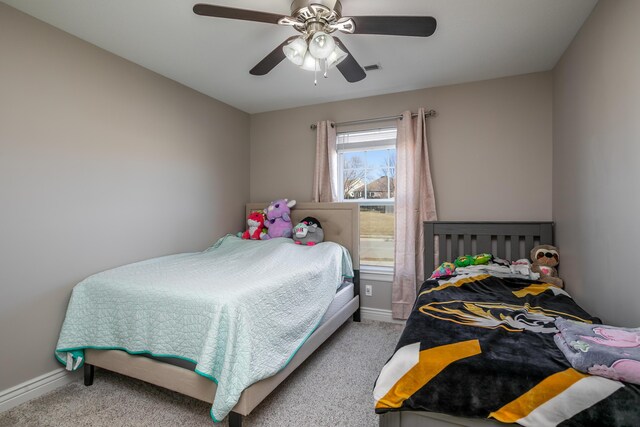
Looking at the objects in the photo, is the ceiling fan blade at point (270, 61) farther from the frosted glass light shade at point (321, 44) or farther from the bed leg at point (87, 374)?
the bed leg at point (87, 374)

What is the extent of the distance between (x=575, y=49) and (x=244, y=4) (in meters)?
2.24

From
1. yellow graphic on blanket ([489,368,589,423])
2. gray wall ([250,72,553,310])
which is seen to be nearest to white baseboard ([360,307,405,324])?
gray wall ([250,72,553,310])

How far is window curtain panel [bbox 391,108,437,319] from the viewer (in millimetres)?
2912

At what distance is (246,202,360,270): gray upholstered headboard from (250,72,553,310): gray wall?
469 millimetres

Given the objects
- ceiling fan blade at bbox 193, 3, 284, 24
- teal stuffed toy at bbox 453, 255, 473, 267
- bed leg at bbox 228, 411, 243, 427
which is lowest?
bed leg at bbox 228, 411, 243, 427

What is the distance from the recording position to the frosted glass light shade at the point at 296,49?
1646mm

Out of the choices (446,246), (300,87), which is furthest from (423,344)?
(300,87)

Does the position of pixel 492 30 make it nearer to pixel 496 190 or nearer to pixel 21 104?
pixel 496 190

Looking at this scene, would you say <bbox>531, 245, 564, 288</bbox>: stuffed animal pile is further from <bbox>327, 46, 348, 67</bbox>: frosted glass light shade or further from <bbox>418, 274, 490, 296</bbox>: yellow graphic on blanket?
<bbox>327, 46, 348, 67</bbox>: frosted glass light shade

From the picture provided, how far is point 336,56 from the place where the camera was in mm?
1698

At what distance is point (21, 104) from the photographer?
71.7 inches

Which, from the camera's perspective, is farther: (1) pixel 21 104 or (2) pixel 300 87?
(2) pixel 300 87

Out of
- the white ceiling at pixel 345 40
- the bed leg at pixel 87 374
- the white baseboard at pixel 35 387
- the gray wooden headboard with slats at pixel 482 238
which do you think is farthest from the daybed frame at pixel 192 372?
the white ceiling at pixel 345 40

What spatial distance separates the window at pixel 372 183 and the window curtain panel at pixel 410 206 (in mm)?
210
